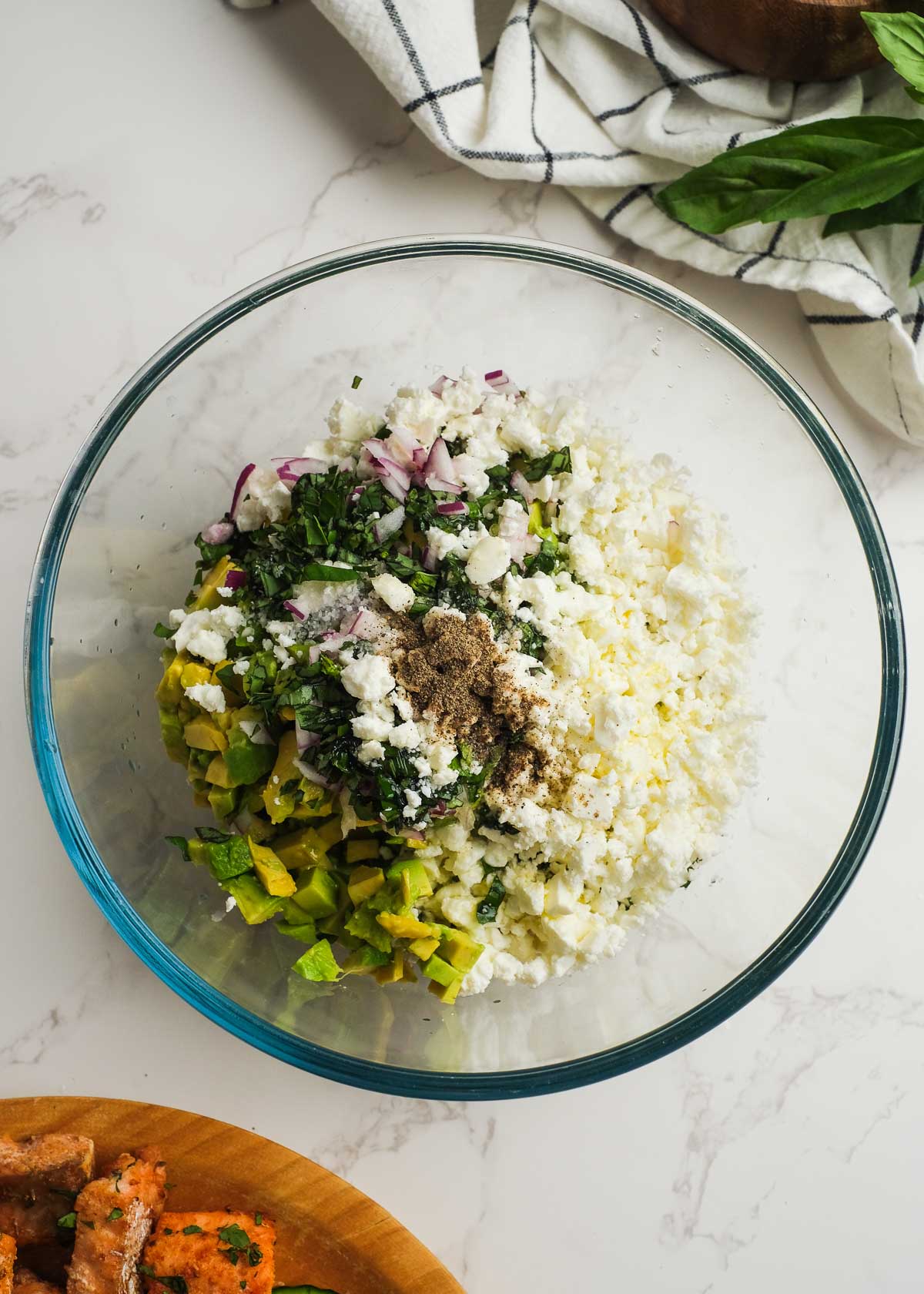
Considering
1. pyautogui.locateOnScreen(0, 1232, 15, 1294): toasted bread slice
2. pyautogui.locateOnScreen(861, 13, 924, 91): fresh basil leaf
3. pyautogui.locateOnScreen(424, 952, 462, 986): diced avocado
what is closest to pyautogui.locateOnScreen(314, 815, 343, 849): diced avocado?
pyautogui.locateOnScreen(424, 952, 462, 986): diced avocado

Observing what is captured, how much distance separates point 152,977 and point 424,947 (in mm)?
712

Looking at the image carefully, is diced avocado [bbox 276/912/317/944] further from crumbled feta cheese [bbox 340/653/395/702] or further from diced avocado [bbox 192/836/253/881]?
crumbled feta cheese [bbox 340/653/395/702]

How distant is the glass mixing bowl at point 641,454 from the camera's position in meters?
1.73

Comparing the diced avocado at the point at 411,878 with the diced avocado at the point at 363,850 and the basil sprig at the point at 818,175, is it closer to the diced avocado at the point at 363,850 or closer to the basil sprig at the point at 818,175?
the diced avocado at the point at 363,850

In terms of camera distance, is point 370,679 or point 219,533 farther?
point 219,533

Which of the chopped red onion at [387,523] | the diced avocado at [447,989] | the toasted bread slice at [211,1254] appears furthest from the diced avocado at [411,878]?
the toasted bread slice at [211,1254]

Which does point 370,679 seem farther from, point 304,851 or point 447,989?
point 447,989

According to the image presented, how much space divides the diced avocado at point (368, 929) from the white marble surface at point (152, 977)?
606 millimetres

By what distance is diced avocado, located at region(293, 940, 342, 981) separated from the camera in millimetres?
1532

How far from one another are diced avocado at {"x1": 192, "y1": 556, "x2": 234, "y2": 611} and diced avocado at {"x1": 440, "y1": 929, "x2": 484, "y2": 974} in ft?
1.96

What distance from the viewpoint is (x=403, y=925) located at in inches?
56.8

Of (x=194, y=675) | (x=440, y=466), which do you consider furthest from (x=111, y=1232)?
(x=440, y=466)

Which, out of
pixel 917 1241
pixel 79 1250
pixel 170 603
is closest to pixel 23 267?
pixel 170 603

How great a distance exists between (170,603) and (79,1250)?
1.08 metres
